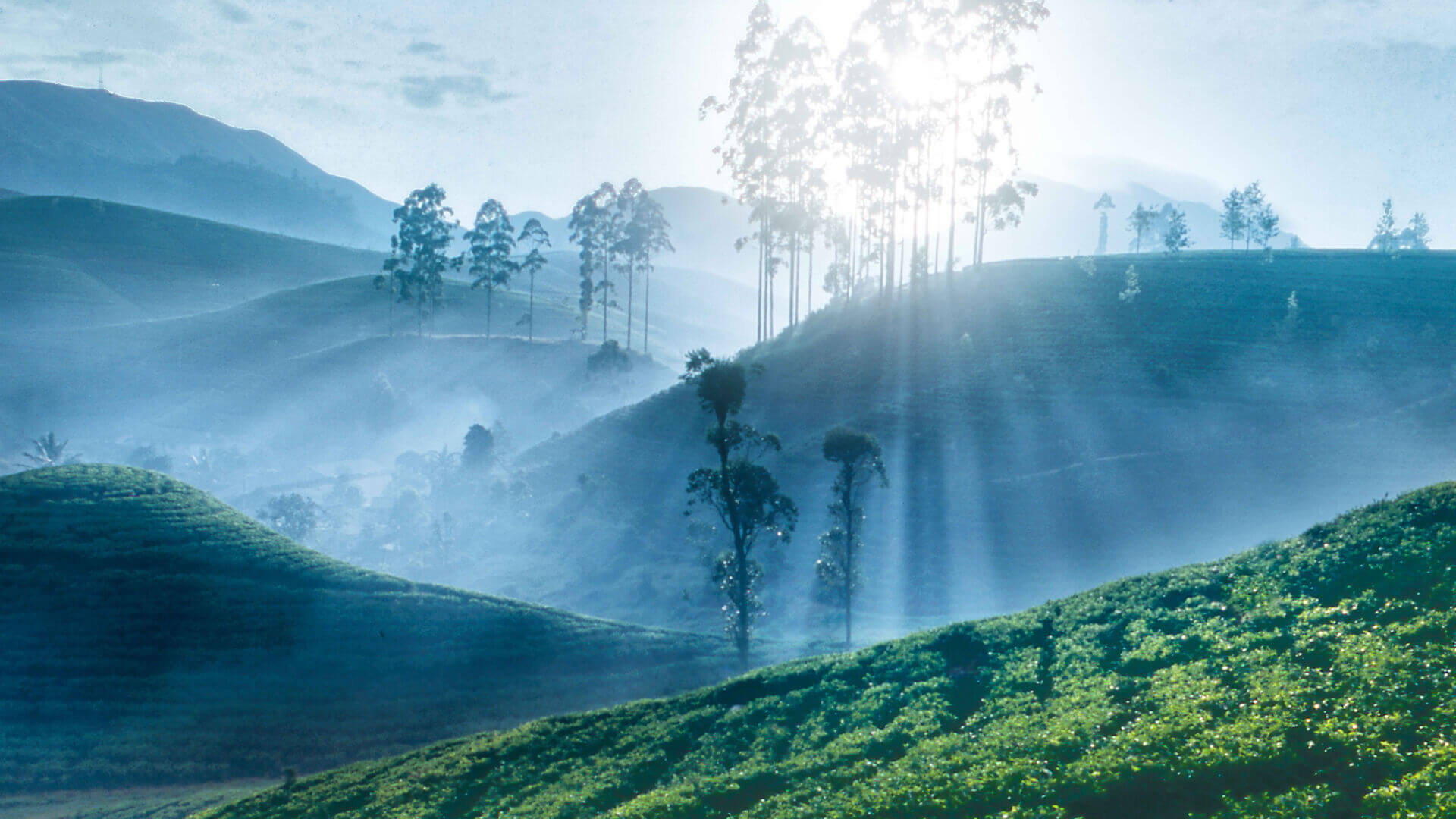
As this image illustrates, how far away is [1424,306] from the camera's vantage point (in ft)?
274

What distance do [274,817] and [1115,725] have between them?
2463 centimetres

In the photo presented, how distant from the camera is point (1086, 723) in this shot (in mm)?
15961

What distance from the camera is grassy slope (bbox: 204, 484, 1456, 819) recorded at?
1330cm

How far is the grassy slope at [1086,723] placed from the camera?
1330 cm

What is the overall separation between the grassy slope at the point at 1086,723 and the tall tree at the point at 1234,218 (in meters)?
147

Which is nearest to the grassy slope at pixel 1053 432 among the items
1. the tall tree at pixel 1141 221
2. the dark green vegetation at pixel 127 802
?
the dark green vegetation at pixel 127 802

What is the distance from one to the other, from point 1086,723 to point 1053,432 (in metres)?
58.1

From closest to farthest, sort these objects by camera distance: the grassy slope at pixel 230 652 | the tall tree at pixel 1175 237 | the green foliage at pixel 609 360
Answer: the grassy slope at pixel 230 652 → the green foliage at pixel 609 360 → the tall tree at pixel 1175 237

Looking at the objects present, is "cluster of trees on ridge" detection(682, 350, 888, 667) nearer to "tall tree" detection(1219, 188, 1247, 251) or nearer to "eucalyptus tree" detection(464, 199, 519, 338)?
"eucalyptus tree" detection(464, 199, 519, 338)

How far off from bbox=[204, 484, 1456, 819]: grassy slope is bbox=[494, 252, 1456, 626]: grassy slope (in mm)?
33427

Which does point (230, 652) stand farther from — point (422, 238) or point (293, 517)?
point (422, 238)

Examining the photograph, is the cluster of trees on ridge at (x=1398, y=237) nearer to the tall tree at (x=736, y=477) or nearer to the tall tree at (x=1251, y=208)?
the tall tree at (x=1251, y=208)

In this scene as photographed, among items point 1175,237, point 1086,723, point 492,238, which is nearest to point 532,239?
point 492,238

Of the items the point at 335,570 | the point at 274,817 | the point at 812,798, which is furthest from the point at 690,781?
the point at 335,570
